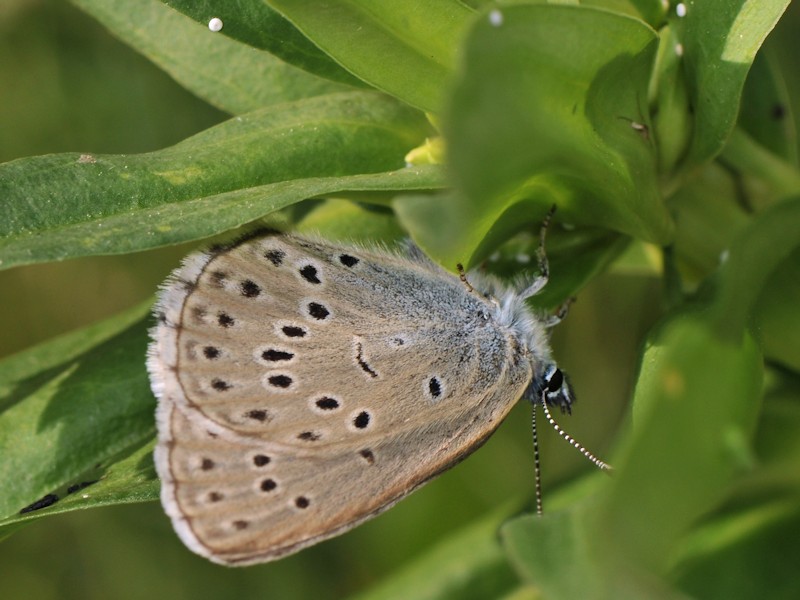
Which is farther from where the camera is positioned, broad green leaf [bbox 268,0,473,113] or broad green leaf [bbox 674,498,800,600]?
broad green leaf [bbox 674,498,800,600]

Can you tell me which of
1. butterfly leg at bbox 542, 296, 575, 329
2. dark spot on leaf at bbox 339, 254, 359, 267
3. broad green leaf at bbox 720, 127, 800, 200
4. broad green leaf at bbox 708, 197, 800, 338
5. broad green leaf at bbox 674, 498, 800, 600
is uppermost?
broad green leaf at bbox 708, 197, 800, 338

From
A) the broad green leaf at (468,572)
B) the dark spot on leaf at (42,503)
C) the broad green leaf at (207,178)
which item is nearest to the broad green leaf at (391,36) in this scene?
the broad green leaf at (207,178)

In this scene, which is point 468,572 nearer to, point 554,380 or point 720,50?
point 554,380

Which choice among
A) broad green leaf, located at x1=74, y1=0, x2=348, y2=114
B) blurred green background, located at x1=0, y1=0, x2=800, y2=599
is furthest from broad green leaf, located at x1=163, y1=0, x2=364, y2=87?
blurred green background, located at x1=0, y1=0, x2=800, y2=599

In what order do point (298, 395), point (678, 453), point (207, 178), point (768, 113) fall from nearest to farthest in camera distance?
point (678, 453) < point (207, 178) < point (298, 395) < point (768, 113)

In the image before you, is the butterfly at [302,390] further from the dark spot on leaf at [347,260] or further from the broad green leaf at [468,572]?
Result: the broad green leaf at [468,572]

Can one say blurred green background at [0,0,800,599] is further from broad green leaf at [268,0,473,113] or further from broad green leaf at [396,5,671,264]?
broad green leaf at [268,0,473,113]

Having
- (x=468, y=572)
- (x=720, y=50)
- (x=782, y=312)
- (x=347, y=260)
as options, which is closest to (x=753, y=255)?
(x=720, y=50)
